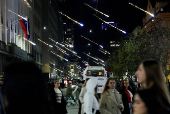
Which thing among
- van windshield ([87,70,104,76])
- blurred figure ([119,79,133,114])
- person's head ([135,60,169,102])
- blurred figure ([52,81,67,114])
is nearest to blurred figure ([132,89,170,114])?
person's head ([135,60,169,102])

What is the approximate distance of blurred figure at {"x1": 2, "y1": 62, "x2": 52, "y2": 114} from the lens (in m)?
3.06

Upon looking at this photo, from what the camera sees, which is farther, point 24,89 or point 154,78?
point 24,89

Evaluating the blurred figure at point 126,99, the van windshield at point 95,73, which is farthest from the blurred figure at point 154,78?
the van windshield at point 95,73

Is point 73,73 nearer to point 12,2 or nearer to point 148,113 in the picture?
point 12,2

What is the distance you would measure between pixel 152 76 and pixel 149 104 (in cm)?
56

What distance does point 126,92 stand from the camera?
10.0 m

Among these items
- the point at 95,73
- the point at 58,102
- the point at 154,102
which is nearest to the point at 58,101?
the point at 58,102

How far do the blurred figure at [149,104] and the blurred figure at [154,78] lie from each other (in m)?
0.08

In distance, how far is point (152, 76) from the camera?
9.33 ft

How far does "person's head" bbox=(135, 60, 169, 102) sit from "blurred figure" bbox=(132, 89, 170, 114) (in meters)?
0.26

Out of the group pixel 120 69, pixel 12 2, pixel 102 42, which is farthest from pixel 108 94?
pixel 102 42

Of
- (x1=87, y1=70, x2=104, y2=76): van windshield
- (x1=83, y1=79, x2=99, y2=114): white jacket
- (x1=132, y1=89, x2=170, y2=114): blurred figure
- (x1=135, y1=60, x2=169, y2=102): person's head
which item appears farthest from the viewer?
(x1=87, y1=70, x2=104, y2=76): van windshield

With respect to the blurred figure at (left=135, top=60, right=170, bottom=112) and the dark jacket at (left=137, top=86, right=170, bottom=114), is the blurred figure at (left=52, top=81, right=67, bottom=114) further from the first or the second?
the dark jacket at (left=137, top=86, right=170, bottom=114)

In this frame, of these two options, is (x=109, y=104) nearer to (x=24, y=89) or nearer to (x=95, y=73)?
(x=24, y=89)
